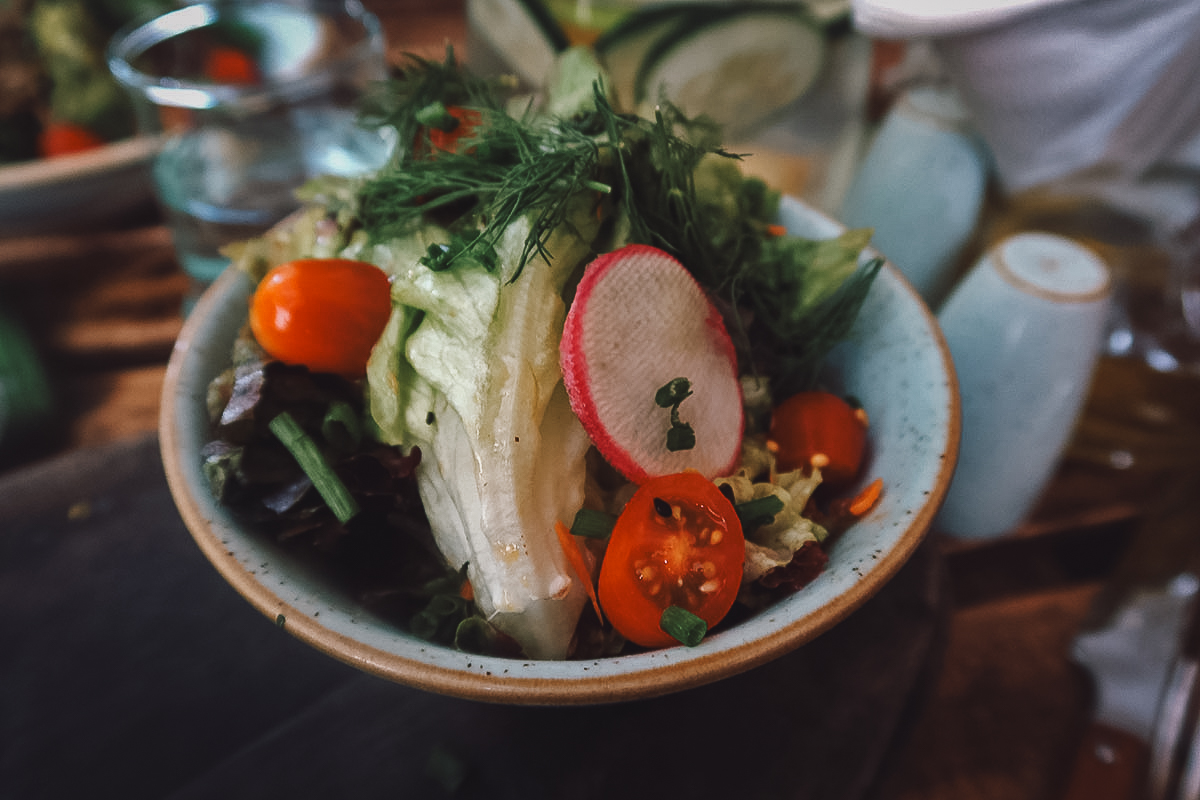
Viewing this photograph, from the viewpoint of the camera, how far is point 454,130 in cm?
92

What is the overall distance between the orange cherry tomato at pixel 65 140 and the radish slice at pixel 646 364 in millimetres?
1596

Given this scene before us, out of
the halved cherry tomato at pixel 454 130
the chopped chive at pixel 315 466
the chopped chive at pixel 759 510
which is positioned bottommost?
the chopped chive at pixel 759 510

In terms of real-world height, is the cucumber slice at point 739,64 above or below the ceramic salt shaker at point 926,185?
above

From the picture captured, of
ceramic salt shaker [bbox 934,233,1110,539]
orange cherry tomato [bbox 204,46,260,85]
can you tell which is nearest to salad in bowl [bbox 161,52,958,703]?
ceramic salt shaker [bbox 934,233,1110,539]

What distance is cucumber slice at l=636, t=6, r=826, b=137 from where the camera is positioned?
138 cm

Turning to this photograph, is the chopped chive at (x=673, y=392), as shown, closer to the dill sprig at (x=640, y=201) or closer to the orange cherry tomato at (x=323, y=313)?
the dill sprig at (x=640, y=201)

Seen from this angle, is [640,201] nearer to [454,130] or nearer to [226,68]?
[454,130]

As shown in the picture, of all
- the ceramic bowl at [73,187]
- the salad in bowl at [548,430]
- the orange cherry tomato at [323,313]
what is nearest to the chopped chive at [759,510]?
the salad in bowl at [548,430]

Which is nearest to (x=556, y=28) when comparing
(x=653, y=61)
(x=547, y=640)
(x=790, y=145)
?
(x=653, y=61)

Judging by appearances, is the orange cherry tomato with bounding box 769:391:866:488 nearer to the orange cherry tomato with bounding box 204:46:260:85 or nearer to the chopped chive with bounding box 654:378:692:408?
the chopped chive with bounding box 654:378:692:408

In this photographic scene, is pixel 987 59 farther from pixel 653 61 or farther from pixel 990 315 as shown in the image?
pixel 653 61

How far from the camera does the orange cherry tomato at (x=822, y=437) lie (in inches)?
32.7

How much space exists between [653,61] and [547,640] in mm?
1113

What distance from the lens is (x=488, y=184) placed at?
787 mm
